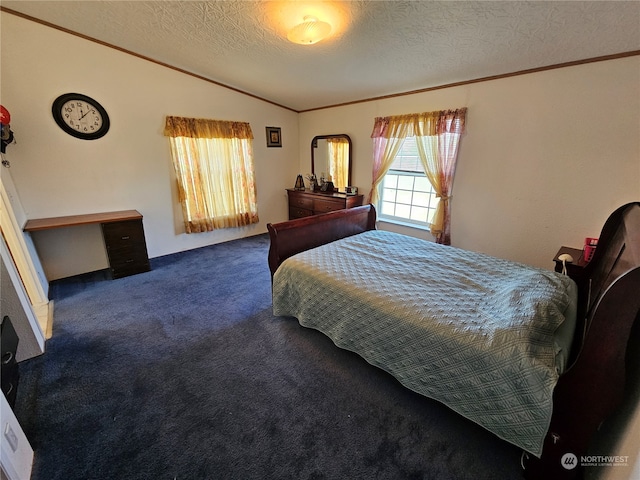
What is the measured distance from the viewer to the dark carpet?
1258 millimetres

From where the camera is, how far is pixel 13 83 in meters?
2.56

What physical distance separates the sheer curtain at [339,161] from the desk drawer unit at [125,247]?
2.87 m

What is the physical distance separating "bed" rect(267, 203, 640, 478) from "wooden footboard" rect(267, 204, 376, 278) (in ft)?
0.07

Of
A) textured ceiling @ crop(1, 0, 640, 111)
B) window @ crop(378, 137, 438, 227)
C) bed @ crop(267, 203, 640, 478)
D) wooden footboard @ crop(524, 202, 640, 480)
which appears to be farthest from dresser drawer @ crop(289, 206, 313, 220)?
wooden footboard @ crop(524, 202, 640, 480)

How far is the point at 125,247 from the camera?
123 inches

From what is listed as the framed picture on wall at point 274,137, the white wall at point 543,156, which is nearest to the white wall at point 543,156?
the white wall at point 543,156

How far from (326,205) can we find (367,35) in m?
2.38

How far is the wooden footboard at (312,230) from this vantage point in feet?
7.53

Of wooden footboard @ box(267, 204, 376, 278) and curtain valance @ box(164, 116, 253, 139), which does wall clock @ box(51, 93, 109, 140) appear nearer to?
curtain valance @ box(164, 116, 253, 139)

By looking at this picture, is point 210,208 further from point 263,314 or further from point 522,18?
point 522,18

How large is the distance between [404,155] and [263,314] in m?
2.77

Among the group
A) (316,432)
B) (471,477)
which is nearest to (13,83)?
(316,432)

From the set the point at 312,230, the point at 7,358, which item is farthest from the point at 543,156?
the point at 7,358

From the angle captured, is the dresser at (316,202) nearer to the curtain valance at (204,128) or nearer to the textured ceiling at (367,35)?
the curtain valance at (204,128)
